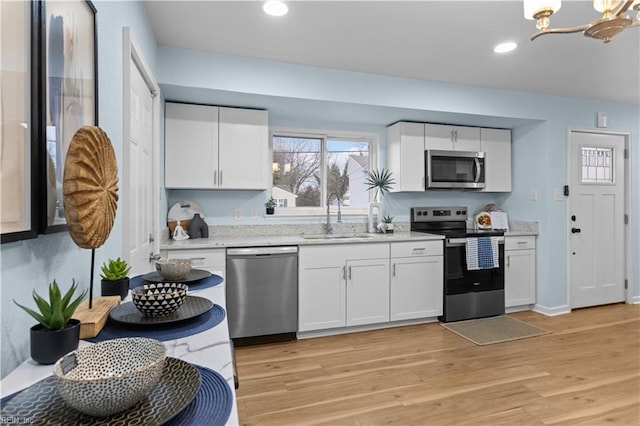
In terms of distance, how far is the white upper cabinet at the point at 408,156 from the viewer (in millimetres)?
3791

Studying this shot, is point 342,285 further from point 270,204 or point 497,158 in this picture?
point 497,158

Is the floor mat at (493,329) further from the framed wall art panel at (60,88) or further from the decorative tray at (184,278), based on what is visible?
the framed wall art panel at (60,88)

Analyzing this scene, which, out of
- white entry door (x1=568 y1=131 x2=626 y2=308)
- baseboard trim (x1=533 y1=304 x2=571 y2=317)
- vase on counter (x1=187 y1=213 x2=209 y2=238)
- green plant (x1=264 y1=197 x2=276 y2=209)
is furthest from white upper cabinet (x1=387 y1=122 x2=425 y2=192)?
vase on counter (x1=187 y1=213 x2=209 y2=238)

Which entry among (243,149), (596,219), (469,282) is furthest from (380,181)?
(596,219)

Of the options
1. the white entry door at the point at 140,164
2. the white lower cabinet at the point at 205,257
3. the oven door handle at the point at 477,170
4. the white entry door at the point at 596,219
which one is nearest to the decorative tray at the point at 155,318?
the white entry door at the point at 140,164

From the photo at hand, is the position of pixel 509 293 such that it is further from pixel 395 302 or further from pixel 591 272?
pixel 395 302

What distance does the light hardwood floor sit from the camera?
2016 mm

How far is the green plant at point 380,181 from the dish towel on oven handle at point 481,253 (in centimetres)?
102

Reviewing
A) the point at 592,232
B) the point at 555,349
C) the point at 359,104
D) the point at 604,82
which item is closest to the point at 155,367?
the point at 359,104

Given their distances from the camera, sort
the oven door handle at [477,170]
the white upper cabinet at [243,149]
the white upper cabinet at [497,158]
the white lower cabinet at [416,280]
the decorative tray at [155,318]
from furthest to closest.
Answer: the white upper cabinet at [497,158], the oven door handle at [477,170], the white lower cabinet at [416,280], the white upper cabinet at [243,149], the decorative tray at [155,318]

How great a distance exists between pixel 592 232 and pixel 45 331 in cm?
516

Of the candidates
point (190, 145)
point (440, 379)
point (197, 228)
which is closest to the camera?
point (440, 379)

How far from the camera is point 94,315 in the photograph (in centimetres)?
90

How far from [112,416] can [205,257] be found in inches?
94.5
